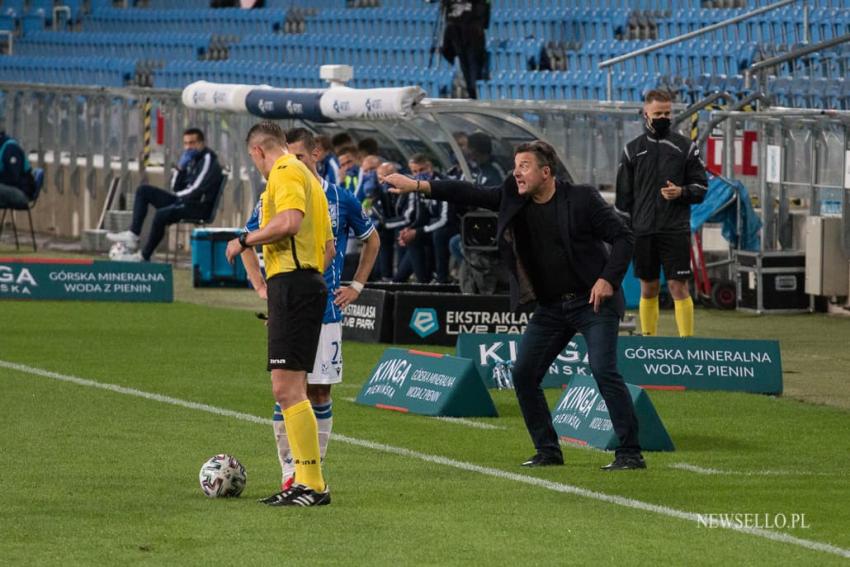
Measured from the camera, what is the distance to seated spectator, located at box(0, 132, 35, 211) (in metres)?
26.8

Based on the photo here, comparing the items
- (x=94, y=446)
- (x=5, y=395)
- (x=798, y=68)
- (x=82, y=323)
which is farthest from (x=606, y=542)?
(x=798, y=68)

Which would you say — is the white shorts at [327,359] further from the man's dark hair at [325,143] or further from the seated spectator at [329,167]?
the seated spectator at [329,167]

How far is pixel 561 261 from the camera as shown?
1030cm

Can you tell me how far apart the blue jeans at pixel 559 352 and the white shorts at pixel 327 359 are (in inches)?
47.1

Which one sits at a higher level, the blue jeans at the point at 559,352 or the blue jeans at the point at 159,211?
the blue jeans at the point at 159,211

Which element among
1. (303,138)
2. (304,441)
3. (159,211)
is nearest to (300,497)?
(304,441)

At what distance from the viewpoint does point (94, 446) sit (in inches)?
443

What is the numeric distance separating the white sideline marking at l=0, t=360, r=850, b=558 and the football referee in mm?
1412

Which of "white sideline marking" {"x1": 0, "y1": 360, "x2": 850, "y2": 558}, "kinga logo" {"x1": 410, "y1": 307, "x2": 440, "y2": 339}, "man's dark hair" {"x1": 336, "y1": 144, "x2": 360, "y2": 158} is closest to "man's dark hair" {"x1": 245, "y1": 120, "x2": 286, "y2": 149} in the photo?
"white sideline marking" {"x1": 0, "y1": 360, "x2": 850, "y2": 558}

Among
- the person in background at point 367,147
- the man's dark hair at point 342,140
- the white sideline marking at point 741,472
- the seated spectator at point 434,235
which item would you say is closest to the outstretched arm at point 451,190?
the white sideline marking at point 741,472

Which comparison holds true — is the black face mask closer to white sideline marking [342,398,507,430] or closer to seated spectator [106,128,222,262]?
white sideline marking [342,398,507,430]

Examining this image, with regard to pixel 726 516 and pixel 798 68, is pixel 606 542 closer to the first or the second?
pixel 726 516

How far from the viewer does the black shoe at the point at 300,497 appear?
908 cm

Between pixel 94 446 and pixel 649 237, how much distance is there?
577 cm
